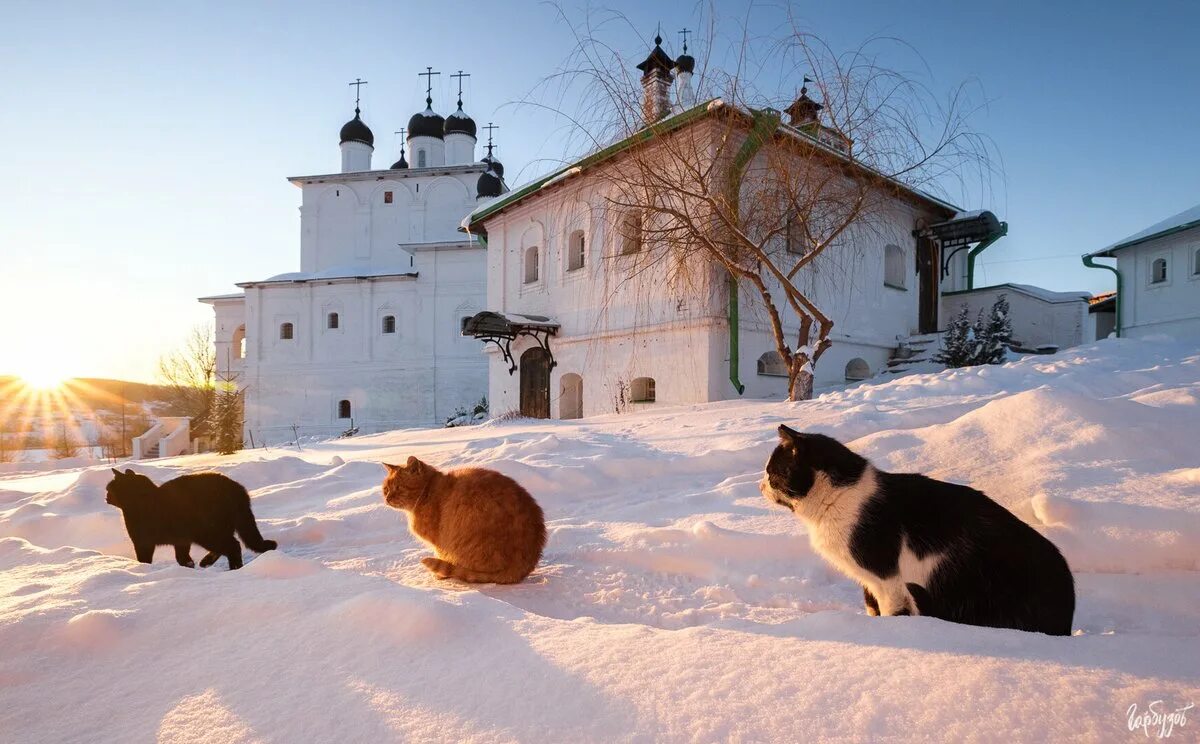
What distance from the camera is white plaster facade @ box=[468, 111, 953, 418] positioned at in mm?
13180

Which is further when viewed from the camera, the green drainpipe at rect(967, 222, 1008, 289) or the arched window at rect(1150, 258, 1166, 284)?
the arched window at rect(1150, 258, 1166, 284)

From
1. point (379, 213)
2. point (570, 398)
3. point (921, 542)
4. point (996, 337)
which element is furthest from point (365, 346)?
point (921, 542)

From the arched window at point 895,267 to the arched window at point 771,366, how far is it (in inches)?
190

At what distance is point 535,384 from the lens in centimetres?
1781

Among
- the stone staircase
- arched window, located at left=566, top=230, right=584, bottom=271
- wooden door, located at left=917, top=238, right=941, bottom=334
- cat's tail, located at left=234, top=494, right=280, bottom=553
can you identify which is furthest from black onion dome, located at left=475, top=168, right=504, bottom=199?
cat's tail, located at left=234, top=494, right=280, bottom=553

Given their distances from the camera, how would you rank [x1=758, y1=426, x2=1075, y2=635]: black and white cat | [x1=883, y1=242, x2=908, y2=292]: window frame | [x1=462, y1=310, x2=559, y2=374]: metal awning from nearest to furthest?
[x1=758, y1=426, x2=1075, y2=635]: black and white cat → [x1=462, y1=310, x2=559, y2=374]: metal awning → [x1=883, y1=242, x2=908, y2=292]: window frame

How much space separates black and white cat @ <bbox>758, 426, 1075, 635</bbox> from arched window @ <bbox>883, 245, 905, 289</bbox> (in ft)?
52.9

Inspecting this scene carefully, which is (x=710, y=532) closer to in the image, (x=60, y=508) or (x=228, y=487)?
(x=228, y=487)

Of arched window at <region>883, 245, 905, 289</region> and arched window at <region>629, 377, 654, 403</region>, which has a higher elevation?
arched window at <region>883, 245, 905, 289</region>

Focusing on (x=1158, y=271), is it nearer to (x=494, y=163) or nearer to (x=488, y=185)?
(x=488, y=185)

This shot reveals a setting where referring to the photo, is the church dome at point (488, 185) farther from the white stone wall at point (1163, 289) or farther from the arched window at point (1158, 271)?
the arched window at point (1158, 271)

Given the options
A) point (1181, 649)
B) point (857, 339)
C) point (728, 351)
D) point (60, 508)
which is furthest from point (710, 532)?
point (857, 339)

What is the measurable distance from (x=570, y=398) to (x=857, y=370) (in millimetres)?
7486

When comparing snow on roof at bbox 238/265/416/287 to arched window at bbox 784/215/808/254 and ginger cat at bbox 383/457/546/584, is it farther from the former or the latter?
ginger cat at bbox 383/457/546/584
